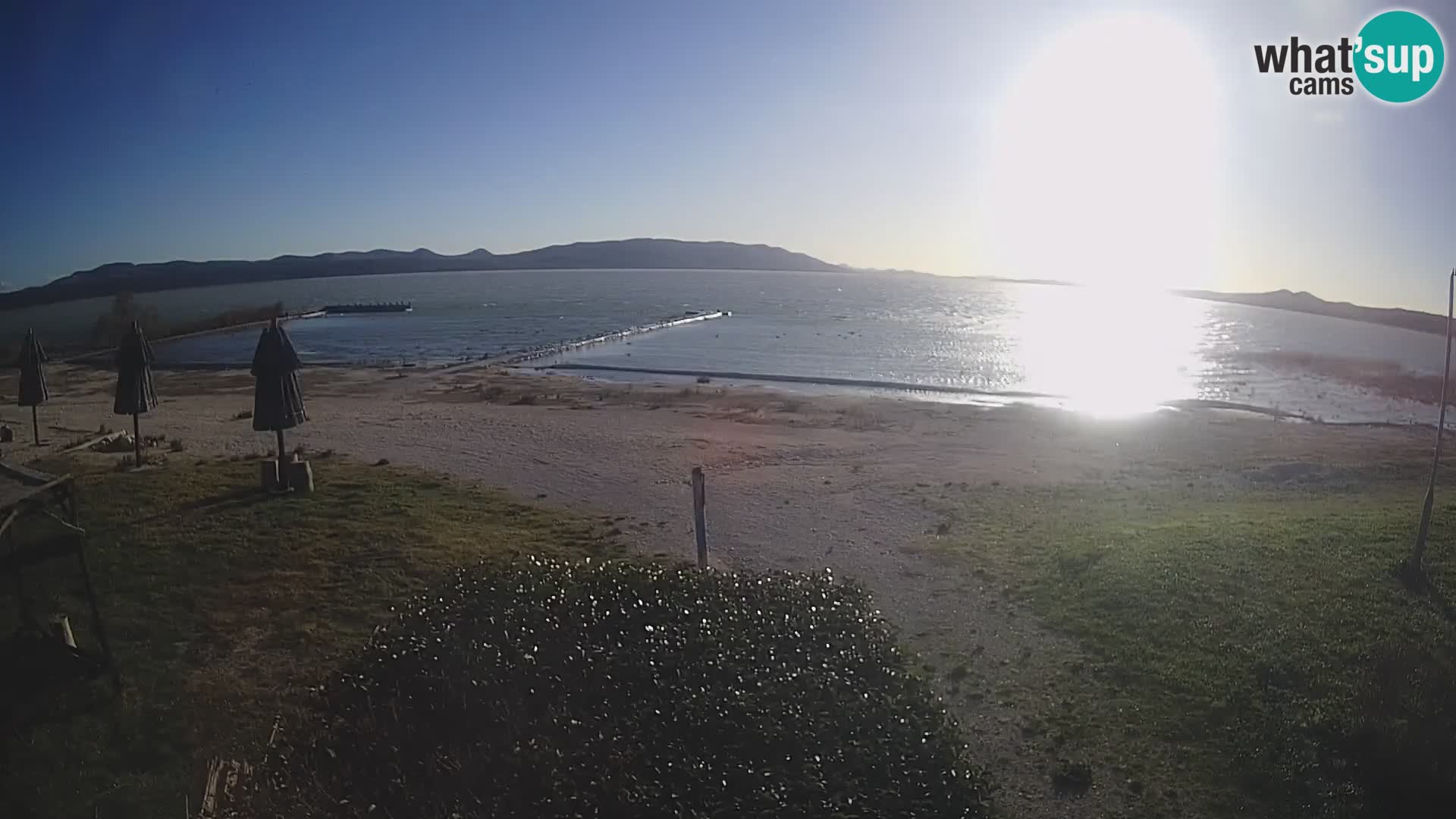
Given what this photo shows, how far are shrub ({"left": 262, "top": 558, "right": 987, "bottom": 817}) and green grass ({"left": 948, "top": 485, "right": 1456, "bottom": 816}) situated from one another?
1559 mm

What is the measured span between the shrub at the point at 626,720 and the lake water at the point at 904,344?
3166 centimetres

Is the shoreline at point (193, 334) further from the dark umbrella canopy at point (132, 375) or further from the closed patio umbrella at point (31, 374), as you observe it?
the closed patio umbrella at point (31, 374)

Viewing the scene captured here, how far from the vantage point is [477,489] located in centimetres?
1539

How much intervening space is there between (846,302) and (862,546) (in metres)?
119

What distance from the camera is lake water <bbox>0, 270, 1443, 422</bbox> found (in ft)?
141

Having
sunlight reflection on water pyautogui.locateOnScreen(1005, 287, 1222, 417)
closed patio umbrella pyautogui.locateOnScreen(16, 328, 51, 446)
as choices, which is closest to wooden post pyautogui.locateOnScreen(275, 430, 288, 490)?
closed patio umbrella pyautogui.locateOnScreen(16, 328, 51, 446)

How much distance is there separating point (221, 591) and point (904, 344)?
2280 inches

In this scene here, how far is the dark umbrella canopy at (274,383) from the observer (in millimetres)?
13352

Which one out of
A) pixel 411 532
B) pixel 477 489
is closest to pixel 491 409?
pixel 477 489

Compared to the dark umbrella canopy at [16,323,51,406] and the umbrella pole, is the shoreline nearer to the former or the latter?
the umbrella pole

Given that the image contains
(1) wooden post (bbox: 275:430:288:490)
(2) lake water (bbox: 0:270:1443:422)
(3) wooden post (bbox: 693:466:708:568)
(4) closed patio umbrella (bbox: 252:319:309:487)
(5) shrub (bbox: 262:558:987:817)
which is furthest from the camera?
(2) lake water (bbox: 0:270:1443:422)

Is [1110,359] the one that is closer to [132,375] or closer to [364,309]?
[132,375]

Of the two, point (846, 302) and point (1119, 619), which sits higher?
point (846, 302)

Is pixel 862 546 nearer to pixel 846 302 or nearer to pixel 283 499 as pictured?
pixel 283 499
